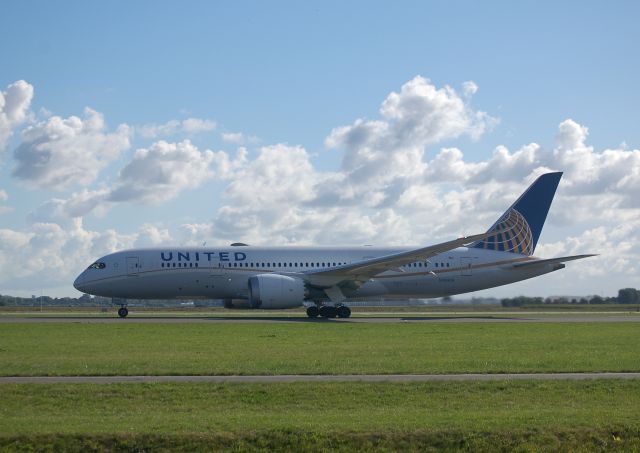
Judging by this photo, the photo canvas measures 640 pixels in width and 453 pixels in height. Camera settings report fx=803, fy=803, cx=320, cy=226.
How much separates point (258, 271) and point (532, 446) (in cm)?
3526

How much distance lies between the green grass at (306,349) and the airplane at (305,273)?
27.2 ft

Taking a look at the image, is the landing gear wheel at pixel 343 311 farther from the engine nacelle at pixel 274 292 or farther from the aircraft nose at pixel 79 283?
the aircraft nose at pixel 79 283

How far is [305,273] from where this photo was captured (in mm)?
46750

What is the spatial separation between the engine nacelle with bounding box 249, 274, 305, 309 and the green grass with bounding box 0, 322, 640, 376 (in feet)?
24.8

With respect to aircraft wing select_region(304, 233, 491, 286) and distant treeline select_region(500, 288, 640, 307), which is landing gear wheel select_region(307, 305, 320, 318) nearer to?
aircraft wing select_region(304, 233, 491, 286)

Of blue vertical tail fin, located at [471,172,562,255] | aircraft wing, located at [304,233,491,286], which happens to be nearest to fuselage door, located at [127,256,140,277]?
aircraft wing, located at [304,233,491,286]

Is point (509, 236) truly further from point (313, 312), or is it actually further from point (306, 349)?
point (306, 349)

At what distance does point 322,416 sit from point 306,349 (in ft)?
34.9

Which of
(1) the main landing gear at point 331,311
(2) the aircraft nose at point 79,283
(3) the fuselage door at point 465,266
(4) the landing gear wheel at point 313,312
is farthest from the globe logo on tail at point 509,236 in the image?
(2) the aircraft nose at point 79,283

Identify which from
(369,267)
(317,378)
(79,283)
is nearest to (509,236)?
(369,267)

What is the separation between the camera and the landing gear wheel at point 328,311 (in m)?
46.6

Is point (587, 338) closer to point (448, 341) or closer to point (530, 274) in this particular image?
point (448, 341)

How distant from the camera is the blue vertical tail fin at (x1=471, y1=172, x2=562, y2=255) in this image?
2036 inches

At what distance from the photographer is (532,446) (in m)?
12.3
